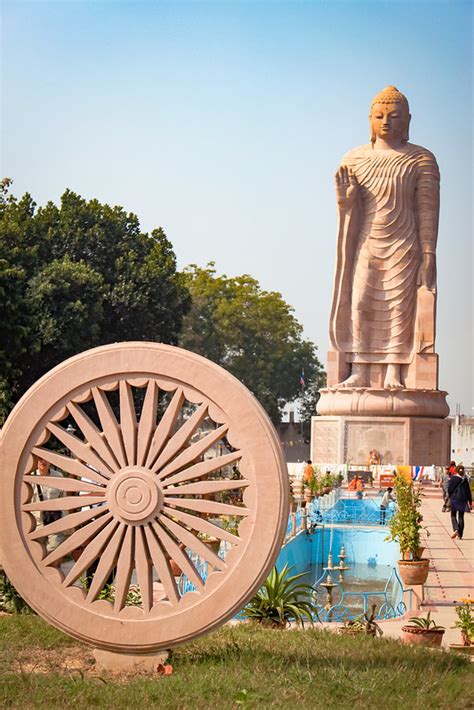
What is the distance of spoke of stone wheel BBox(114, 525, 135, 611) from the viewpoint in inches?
258

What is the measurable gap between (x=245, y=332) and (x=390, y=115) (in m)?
20.2

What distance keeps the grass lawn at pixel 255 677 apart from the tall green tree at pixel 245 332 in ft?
143

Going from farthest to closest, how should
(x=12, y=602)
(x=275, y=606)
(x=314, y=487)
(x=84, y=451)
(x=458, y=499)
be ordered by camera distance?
(x=314, y=487)
(x=458, y=499)
(x=12, y=602)
(x=275, y=606)
(x=84, y=451)

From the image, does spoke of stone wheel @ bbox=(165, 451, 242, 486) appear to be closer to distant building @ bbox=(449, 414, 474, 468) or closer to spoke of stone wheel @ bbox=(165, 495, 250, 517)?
spoke of stone wheel @ bbox=(165, 495, 250, 517)

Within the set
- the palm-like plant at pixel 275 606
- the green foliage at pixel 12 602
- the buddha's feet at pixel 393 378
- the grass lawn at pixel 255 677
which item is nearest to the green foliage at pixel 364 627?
the palm-like plant at pixel 275 606

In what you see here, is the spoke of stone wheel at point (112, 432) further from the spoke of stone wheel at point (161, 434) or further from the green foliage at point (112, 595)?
the green foliage at point (112, 595)

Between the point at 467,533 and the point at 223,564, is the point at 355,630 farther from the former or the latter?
the point at 467,533

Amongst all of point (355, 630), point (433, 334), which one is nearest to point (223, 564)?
point (355, 630)

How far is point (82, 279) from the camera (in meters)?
32.0

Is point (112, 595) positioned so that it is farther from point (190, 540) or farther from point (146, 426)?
point (146, 426)

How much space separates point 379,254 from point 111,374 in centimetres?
2670

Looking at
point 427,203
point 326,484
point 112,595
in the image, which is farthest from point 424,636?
point 427,203

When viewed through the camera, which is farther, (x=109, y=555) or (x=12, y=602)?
(x=12, y=602)

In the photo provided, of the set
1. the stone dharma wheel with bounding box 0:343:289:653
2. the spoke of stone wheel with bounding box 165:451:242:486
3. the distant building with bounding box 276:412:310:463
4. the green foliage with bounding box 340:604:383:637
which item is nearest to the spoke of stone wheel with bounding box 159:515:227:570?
the stone dharma wheel with bounding box 0:343:289:653
